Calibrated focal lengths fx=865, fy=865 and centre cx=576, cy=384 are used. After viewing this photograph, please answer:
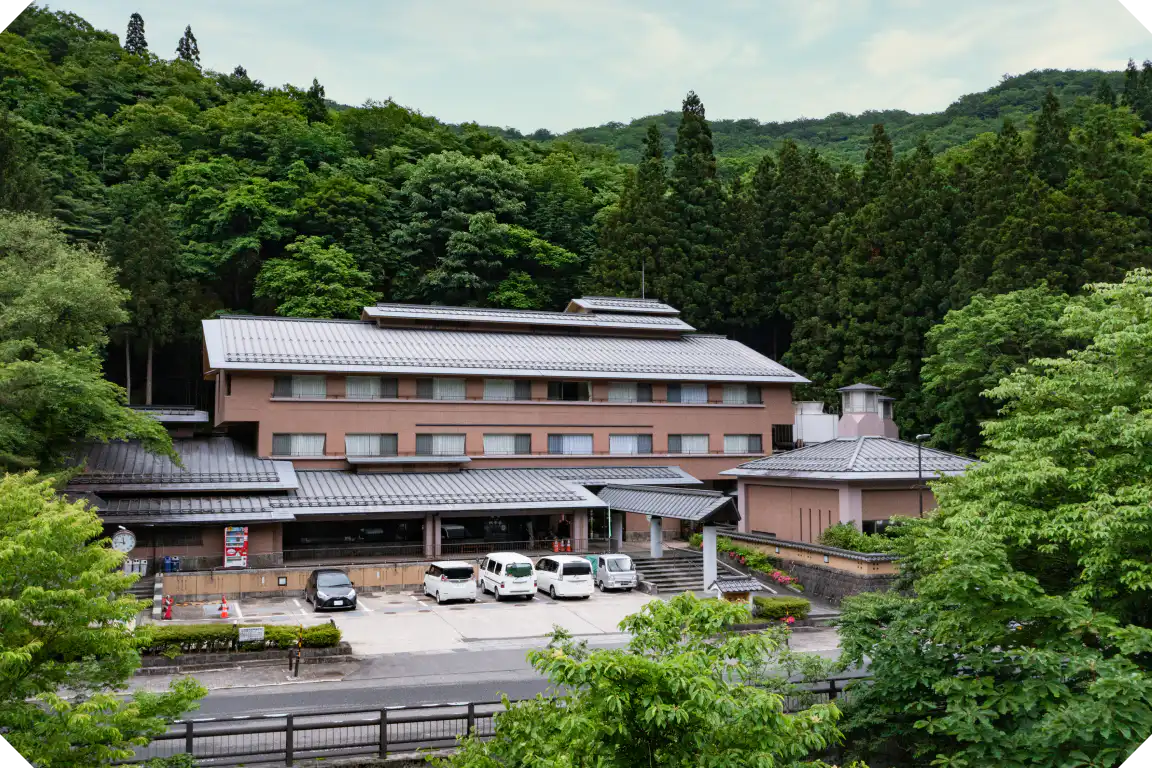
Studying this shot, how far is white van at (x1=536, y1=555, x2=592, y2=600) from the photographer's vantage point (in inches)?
1292

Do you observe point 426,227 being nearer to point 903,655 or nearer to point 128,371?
point 128,371

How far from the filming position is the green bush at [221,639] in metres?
22.7

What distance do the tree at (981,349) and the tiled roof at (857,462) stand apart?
175 inches

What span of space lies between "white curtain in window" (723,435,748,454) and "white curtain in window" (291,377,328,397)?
22.1 meters

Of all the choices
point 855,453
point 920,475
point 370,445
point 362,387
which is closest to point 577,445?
point 370,445

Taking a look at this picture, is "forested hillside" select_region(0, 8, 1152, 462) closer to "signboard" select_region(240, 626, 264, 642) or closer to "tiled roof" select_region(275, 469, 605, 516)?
"tiled roof" select_region(275, 469, 605, 516)

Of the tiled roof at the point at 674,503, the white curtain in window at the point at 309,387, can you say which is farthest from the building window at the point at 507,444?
the white curtain in window at the point at 309,387

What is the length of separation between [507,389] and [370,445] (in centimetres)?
756

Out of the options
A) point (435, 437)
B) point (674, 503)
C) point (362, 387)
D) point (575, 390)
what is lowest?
point (674, 503)

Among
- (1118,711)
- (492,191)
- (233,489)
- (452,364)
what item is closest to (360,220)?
(492,191)

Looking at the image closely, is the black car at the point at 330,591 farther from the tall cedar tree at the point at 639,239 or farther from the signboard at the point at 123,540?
the tall cedar tree at the point at 639,239

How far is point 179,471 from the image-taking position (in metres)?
35.5

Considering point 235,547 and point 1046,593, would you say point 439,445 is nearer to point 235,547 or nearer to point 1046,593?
point 235,547

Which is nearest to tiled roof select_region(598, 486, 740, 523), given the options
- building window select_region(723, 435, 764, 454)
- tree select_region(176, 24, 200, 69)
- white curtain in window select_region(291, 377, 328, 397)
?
building window select_region(723, 435, 764, 454)
